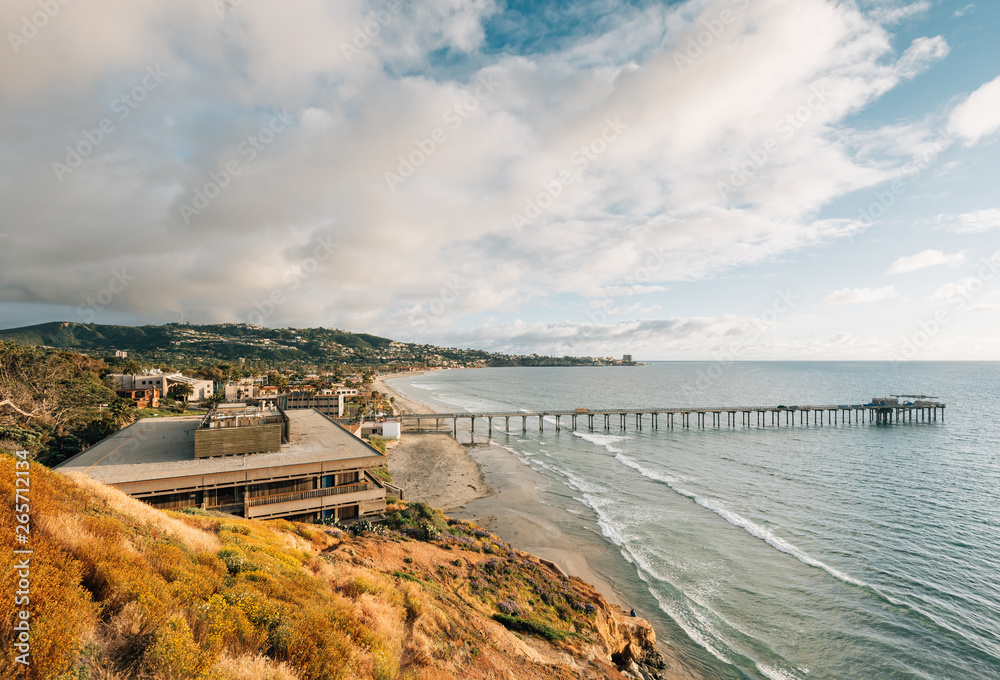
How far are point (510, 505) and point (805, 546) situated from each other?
2386 centimetres

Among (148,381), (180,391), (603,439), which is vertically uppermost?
(148,381)

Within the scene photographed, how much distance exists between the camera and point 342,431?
117ft

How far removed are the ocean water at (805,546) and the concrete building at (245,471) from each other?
62.3ft

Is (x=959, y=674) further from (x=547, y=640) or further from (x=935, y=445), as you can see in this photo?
(x=935, y=445)

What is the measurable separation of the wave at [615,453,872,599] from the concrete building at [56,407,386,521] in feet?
95.8

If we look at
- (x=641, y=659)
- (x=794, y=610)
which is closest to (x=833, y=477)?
(x=794, y=610)

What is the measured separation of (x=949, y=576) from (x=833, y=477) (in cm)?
2306

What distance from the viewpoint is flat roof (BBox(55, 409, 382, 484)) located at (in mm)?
23688

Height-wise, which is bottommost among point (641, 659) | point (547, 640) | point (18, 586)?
point (641, 659)

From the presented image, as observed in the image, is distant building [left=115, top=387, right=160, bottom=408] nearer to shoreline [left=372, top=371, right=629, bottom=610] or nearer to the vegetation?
the vegetation

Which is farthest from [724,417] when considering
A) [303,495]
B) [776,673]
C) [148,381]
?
[148,381]

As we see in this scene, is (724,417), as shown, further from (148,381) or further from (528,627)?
(148,381)

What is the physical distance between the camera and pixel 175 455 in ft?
90.6

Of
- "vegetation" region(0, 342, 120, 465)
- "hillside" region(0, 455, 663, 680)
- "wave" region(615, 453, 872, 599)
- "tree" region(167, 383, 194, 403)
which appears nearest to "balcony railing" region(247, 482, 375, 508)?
"hillside" region(0, 455, 663, 680)
